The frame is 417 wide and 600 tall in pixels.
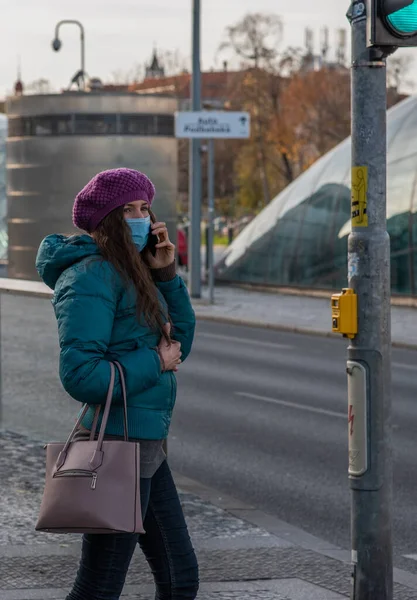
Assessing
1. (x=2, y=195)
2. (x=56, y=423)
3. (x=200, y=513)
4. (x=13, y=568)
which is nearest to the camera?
(x=13, y=568)

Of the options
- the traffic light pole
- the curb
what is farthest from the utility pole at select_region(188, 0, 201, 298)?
the traffic light pole

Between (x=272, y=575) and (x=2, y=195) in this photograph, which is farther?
(x=2, y=195)

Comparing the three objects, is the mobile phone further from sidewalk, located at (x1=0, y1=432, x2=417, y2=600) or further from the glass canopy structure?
the glass canopy structure

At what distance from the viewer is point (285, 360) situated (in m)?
17.2

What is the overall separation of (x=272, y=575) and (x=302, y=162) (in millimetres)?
62982

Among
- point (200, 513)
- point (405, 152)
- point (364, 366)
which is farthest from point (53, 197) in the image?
point (364, 366)

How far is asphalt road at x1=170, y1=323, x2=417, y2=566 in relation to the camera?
336 inches

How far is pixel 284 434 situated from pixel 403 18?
6441 mm

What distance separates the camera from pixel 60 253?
4215mm

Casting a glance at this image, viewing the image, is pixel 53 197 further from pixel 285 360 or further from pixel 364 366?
pixel 364 366

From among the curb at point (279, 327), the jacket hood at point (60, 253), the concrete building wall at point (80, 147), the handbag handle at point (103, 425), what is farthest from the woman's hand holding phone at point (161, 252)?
the concrete building wall at point (80, 147)

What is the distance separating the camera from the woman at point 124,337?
4082 mm

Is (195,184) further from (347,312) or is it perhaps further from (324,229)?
(347,312)

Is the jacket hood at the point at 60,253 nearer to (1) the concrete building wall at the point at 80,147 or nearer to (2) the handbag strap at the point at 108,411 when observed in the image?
(2) the handbag strap at the point at 108,411
